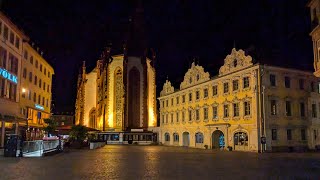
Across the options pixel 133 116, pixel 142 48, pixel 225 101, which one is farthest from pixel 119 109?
pixel 225 101

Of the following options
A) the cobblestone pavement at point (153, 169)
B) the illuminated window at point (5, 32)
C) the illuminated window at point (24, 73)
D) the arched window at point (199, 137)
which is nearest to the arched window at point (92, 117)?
the illuminated window at point (24, 73)

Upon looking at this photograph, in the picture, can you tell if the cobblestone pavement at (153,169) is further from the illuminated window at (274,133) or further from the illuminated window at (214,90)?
the illuminated window at (214,90)

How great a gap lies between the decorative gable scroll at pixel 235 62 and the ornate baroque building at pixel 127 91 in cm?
3840

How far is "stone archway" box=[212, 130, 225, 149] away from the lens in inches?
2044

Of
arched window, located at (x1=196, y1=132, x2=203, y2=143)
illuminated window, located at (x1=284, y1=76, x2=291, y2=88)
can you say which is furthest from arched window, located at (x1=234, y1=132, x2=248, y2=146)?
arched window, located at (x1=196, y1=132, x2=203, y2=143)

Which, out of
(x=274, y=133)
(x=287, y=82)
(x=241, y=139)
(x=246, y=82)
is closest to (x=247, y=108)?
(x=246, y=82)

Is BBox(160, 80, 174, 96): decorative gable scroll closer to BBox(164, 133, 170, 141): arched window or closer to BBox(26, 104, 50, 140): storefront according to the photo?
BBox(164, 133, 170, 141): arched window

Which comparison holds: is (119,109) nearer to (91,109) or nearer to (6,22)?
(91,109)

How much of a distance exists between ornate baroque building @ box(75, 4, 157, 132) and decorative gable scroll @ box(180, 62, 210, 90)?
2599 centimetres

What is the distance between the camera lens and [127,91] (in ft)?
285

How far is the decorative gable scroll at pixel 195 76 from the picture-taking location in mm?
55250

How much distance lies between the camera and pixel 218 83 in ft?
167

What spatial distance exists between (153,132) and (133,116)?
9184 mm

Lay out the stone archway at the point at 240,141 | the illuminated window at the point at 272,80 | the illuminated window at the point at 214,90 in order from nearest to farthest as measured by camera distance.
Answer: the illuminated window at the point at 272,80 < the stone archway at the point at 240,141 < the illuminated window at the point at 214,90
